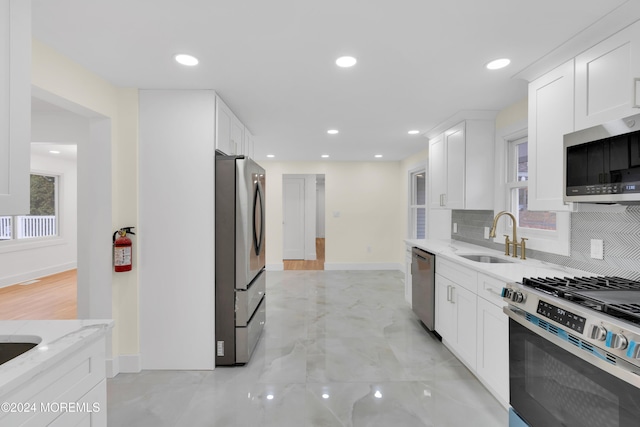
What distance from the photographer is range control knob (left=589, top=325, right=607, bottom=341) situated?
1145mm

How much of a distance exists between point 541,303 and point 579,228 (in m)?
1.17

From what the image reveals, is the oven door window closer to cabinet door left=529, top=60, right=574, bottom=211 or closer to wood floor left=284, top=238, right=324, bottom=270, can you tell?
cabinet door left=529, top=60, right=574, bottom=211

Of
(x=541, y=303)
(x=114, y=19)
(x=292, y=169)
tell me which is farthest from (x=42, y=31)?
(x=292, y=169)

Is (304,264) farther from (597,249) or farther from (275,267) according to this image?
(597,249)

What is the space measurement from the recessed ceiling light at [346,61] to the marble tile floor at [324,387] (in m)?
2.38

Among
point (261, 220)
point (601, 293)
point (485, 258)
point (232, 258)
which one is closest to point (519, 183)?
point (485, 258)

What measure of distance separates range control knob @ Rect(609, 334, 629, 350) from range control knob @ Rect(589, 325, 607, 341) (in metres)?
0.04

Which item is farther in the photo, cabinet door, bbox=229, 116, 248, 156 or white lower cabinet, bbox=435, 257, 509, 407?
cabinet door, bbox=229, 116, 248, 156

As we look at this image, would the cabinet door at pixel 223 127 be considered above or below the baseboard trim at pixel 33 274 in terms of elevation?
above

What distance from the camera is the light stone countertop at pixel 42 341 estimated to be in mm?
910

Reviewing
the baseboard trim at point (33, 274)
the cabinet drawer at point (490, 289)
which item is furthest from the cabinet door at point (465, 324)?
the baseboard trim at point (33, 274)

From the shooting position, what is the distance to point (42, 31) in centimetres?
175

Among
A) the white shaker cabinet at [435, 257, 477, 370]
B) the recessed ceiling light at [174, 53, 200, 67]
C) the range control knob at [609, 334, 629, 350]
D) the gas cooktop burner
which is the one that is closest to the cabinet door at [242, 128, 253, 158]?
the recessed ceiling light at [174, 53, 200, 67]

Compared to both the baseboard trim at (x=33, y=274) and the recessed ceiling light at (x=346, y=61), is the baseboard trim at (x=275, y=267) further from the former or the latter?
the recessed ceiling light at (x=346, y=61)
